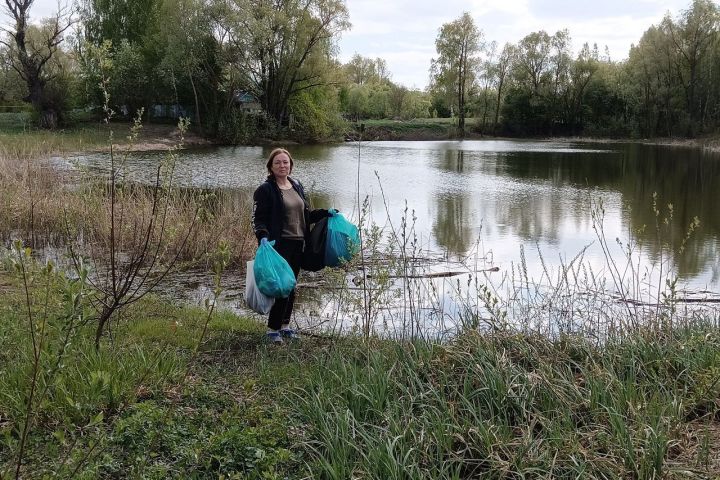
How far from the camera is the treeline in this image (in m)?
39.9

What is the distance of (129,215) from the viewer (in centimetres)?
966

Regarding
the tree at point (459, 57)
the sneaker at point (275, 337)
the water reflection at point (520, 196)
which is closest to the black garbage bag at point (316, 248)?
the water reflection at point (520, 196)

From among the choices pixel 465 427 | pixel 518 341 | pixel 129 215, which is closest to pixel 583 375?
pixel 518 341

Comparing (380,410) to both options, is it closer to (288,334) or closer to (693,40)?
(288,334)

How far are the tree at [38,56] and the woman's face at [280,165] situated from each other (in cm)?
3480

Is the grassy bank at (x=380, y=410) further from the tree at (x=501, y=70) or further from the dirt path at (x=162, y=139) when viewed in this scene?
the tree at (x=501, y=70)

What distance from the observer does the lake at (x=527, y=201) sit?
1048 centimetres

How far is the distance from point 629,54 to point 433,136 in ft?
72.7

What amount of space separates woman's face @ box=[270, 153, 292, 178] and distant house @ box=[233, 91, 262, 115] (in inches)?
1596

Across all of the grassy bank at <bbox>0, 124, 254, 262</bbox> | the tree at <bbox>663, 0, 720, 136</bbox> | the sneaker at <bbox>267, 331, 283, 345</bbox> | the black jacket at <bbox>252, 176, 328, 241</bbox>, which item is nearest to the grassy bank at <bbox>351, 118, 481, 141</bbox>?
the tree at <bbox>663, 0, 720, 136</bbox>

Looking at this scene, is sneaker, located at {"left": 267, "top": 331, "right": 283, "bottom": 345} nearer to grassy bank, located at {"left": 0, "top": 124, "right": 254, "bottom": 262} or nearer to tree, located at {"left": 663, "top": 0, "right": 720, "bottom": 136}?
grassy bank, located at {"left": 0, "top": 124, "right": 254, "bottom": 262}

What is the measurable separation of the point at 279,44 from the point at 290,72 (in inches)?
97.8

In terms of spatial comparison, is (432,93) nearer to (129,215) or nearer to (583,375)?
(129,215)

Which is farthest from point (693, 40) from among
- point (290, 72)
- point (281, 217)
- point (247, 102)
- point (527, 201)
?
point (281, 217)
